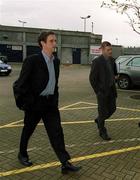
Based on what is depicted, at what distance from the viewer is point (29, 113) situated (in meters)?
4.36

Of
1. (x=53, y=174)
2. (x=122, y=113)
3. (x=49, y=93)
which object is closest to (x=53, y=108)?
(x=49, y=93)

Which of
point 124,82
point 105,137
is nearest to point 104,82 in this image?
point 105,137

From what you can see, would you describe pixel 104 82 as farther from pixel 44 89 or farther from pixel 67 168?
pixel 67 168

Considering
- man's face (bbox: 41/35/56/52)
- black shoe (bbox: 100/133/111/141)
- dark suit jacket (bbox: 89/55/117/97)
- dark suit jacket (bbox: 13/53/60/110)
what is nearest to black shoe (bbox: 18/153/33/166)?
dark suit jacket (bbox: 13/53/60/110)

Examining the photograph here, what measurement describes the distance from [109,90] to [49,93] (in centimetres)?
185

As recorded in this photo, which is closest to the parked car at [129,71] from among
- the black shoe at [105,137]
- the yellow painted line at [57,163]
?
the black shoe at [105,137]

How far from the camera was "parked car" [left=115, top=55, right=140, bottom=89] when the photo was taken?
13641 mm

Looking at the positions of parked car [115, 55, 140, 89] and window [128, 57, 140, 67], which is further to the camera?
window [128, 57, 140, 67]

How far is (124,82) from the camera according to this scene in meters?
14.0

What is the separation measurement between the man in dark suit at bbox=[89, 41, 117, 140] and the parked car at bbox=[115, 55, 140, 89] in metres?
8.01

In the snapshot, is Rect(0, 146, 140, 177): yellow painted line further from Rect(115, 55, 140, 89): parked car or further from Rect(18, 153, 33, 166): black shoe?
Rect(115, 55, 140, 89): parked car

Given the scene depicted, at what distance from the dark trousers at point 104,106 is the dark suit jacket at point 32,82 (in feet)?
6.06

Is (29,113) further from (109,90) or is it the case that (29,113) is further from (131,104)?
(131,104)

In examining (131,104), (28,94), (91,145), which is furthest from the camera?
(131,104)
